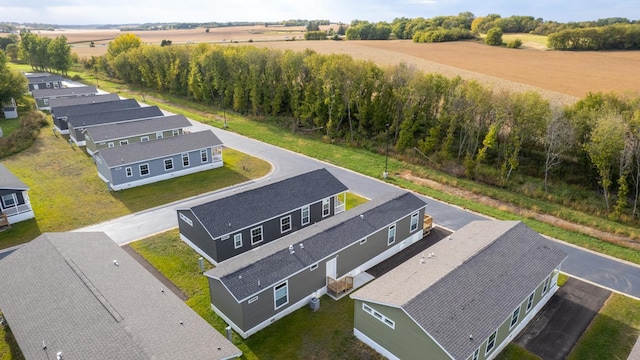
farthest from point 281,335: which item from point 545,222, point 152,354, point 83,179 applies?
point 83,179

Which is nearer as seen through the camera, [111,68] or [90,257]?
[90,257]

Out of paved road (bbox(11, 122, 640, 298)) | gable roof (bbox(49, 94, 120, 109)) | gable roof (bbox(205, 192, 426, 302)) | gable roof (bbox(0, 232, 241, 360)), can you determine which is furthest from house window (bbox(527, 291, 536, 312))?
gable roof (bbox(49, 94, 120, 109))

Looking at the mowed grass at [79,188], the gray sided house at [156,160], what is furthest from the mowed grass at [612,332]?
the gray sided house at [156,160]

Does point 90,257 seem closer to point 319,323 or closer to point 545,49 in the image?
point 319,323

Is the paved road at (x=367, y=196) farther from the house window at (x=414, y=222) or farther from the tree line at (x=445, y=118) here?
the tree line at (x=445, y=118)

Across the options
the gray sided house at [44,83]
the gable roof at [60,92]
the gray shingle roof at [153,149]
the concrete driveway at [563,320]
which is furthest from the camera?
the gray sided house at [44,83]

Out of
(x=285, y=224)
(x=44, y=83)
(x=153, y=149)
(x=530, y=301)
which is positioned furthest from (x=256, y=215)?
(x=44, y=83)
